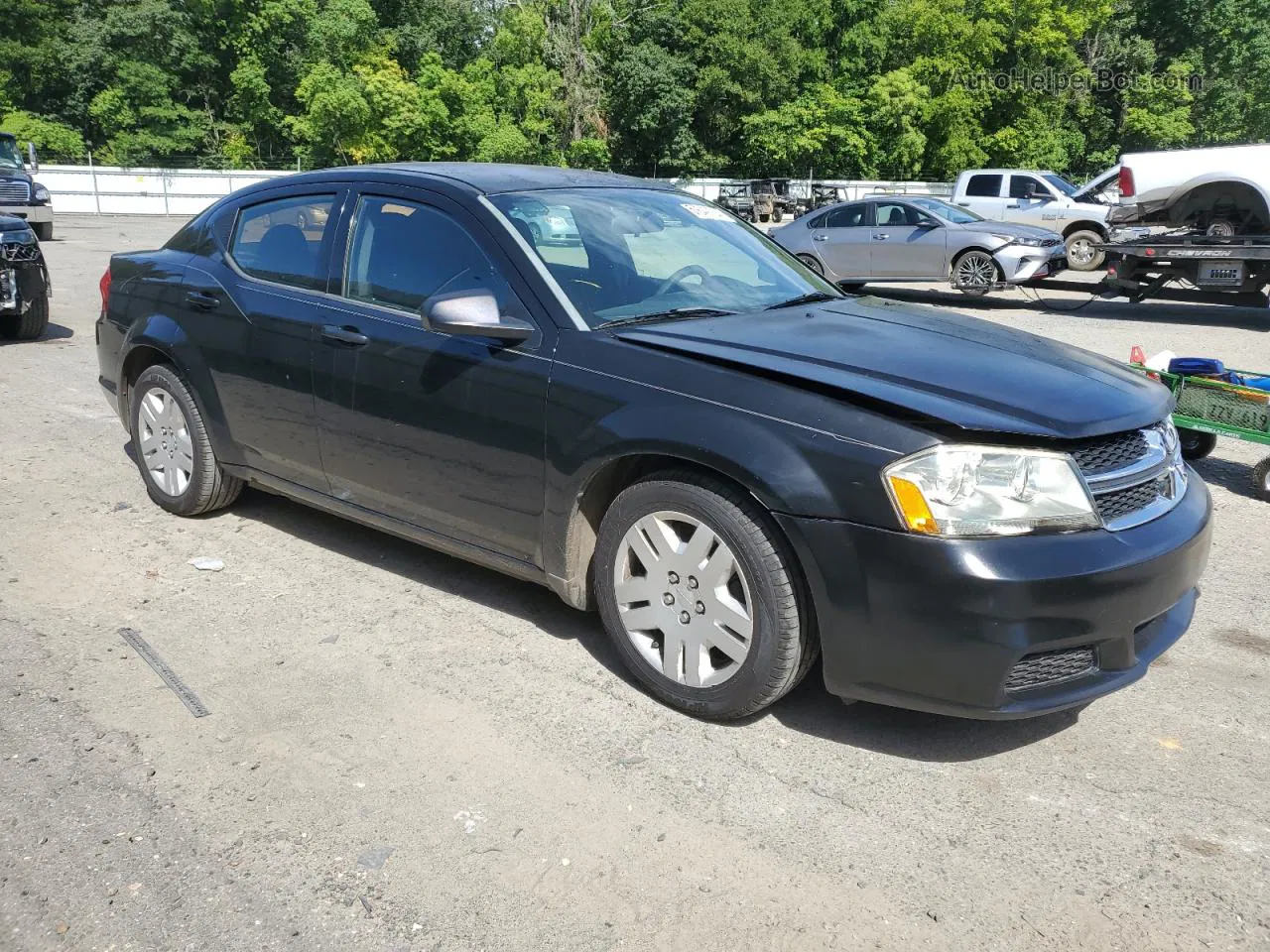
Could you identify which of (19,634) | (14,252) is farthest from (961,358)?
(14,252)

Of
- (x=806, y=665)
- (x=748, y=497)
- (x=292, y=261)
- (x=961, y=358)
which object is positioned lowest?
(x=806, y=665)

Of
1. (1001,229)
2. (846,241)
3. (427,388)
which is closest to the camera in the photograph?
(427,388)

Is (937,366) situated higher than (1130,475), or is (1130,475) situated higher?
(937,366)

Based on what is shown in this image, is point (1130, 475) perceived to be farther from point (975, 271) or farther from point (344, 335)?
point (975, 271)

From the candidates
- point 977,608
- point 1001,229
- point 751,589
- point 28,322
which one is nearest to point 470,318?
point 751,589

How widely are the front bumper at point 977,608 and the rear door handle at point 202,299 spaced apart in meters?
3.09

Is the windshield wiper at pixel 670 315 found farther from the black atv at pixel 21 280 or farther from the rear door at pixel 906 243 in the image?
the rear door at pixel 906 243

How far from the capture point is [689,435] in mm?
3340

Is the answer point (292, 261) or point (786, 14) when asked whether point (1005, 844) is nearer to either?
point (292, 261)

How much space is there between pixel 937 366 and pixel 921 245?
1367cm

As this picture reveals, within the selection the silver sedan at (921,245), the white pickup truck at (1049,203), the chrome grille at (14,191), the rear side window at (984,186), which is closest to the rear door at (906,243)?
the silver sedan at (921,245)

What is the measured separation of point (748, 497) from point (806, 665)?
21.6 inches

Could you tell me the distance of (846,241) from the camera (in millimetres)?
16953

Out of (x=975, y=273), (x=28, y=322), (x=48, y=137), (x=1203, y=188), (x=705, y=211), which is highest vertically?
(x=48, y=137)
